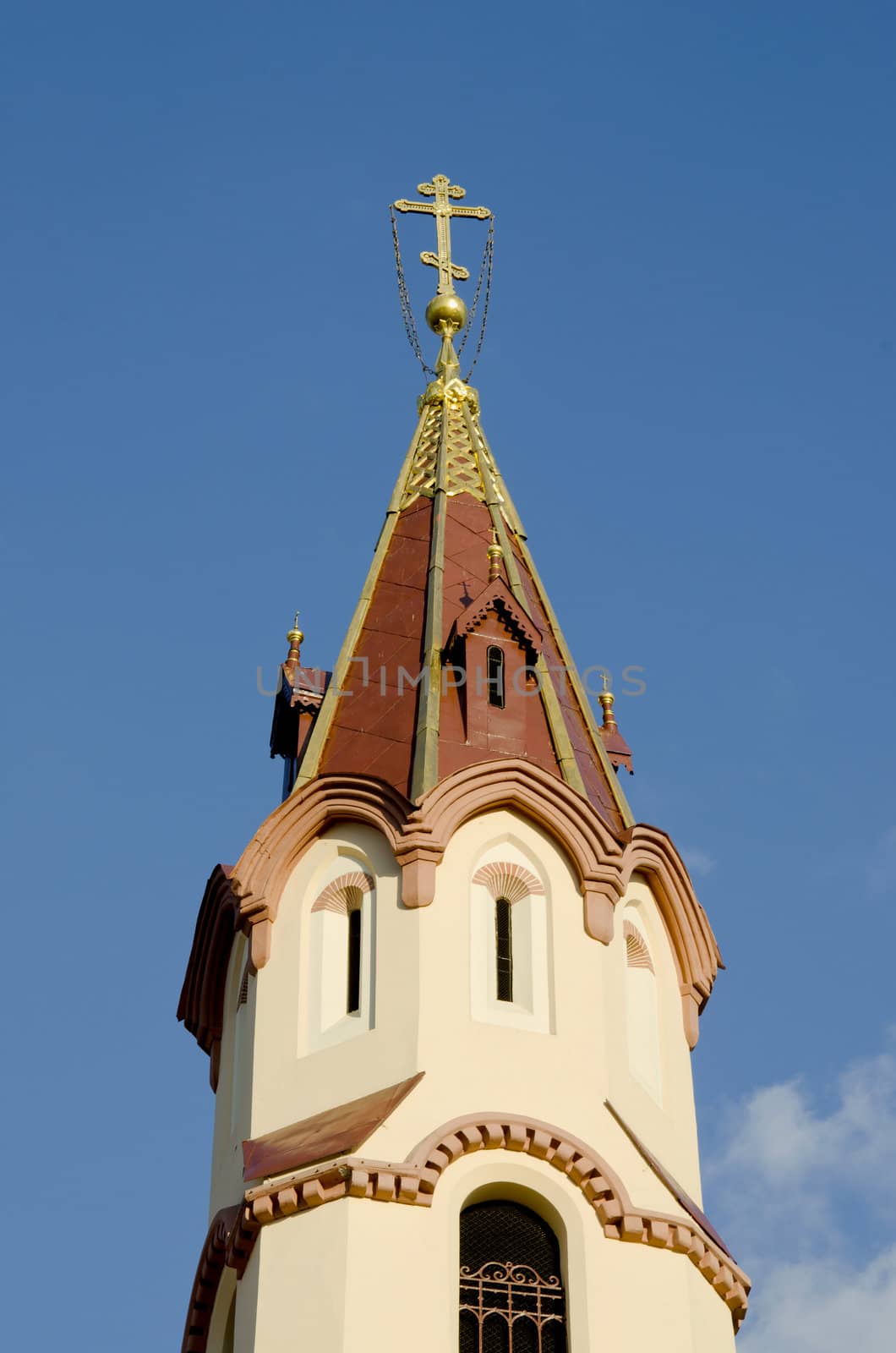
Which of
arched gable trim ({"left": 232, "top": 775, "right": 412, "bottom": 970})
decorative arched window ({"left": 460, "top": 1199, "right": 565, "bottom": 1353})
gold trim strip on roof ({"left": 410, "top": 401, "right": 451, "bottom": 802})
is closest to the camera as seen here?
decorative arched window ({"left": 460, "top": 1199, "right": 565, "bottom": 1353})

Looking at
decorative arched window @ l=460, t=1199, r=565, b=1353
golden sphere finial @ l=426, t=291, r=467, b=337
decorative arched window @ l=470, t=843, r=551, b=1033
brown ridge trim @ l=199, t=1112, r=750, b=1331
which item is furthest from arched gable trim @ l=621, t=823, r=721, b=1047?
golden sphere finial @ l=426, t=291, r=467, b=337

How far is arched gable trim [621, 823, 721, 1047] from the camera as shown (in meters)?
31.8

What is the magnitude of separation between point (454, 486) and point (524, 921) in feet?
27.5

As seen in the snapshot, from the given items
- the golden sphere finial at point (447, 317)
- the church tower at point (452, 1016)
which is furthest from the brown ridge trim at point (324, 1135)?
the golden sphere finial at point (447, 317)

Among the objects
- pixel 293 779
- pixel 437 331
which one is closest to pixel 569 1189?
pixel 293 779

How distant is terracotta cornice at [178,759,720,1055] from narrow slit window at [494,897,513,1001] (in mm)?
881

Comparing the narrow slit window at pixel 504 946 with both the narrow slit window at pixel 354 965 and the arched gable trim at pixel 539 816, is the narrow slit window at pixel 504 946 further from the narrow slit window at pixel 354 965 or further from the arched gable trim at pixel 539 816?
the narrow slit window at pixel 354 965

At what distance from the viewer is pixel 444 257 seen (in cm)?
4112

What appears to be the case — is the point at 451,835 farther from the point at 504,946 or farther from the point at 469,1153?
the point at 469,1153

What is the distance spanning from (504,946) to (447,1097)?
249 cm

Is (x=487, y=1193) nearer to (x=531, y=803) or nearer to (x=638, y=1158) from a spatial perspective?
(x=638, y=1158)

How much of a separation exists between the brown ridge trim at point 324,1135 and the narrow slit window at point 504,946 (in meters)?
Result: 1.87

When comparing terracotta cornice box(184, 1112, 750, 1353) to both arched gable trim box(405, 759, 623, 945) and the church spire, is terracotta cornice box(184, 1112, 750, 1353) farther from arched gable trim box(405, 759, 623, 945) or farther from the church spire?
the church spire

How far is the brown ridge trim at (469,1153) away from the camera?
27375 millimetres
